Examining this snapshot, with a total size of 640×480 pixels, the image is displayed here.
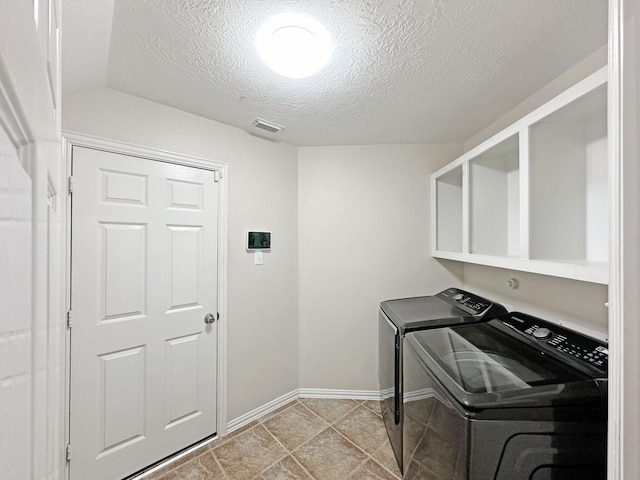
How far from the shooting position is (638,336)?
45 centimetres

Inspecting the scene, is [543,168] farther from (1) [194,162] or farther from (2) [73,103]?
(2) [73,103]

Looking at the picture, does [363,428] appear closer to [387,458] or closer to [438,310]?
[387,458]

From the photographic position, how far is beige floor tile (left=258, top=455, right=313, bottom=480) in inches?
69.0

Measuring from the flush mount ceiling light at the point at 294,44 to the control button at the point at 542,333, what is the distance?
1.67 meters

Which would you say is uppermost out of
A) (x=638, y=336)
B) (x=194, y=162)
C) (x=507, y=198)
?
(x=194, y=162)

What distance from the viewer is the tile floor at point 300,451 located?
178cm

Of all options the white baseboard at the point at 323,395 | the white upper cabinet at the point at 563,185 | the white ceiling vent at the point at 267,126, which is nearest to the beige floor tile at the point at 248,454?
the white baseboard at the point at 323,395

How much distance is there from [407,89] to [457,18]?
→ 54cm

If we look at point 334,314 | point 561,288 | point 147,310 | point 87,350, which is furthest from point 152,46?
point 561,288

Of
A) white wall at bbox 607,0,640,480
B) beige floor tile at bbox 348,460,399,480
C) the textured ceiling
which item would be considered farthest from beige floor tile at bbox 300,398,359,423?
the textured ceiling

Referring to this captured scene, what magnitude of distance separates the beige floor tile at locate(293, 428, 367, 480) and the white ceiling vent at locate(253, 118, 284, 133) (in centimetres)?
235

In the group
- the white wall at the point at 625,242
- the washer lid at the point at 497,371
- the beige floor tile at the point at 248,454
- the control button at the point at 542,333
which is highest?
the white wall at the point at 625,242

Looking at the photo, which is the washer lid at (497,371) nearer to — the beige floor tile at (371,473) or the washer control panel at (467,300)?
the washer control panel at (467,300)

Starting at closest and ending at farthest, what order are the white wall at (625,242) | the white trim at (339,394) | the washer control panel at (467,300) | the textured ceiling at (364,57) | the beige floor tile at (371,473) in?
the white wall at (625,242) < the textured ceiling at (364,57) < the beige floor tile at (371,473) < the washer control panel at (467,300) < the white trim at (339,394)
